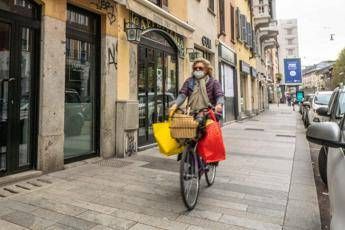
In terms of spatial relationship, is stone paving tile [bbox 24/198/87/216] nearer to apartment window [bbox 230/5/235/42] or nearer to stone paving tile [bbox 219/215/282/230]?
stone paving tile [bbox 219/215/282/230]

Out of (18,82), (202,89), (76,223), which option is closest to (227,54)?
(202,89)

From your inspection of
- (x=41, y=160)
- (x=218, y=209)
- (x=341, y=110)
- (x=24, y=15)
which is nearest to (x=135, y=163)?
(x=41, y=160)

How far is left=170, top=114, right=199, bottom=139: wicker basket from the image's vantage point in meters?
3.81

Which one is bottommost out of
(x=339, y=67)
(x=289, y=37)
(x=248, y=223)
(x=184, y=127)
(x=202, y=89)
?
(x=248, y=223)

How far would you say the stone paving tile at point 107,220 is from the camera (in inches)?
135

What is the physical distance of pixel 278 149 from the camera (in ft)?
28.7

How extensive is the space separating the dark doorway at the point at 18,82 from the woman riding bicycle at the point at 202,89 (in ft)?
8.84

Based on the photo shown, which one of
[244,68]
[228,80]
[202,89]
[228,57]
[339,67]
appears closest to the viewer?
[202,89]

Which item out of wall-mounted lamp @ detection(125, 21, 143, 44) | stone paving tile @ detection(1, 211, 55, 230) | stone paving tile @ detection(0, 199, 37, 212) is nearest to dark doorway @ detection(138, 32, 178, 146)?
wall-mounted lamp @ detection(125, 21, 143, 44)

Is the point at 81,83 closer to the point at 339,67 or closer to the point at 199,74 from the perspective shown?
the point at 199,74

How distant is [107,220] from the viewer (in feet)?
11.7

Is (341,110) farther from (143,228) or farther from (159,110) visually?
(159,110)

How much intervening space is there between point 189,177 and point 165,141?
55 centimetres

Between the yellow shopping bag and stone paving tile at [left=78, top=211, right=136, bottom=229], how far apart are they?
1000 mm
